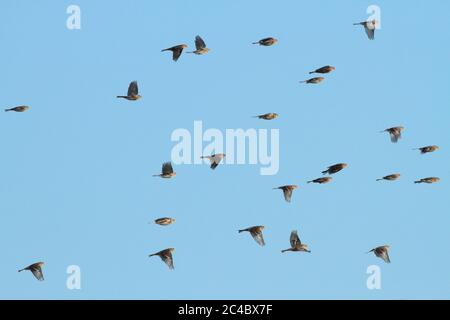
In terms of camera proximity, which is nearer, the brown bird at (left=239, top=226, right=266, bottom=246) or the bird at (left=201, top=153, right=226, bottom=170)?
the brown bird at (left=239, top=226, right=266, bottom=246)

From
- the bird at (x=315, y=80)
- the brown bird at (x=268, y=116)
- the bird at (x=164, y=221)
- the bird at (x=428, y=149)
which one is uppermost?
the bird at (x=315, y=80)

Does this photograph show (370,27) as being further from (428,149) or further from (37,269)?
(37,269)

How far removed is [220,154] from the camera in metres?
83.6

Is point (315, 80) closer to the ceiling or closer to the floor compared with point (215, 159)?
closer to the ceiling

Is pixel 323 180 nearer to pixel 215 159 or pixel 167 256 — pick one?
pixel 215 159

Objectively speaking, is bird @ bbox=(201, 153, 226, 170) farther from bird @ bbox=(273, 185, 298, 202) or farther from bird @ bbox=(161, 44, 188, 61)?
bird @ bbox=(161, 44, 188, 61)

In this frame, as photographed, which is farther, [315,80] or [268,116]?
[315,80]

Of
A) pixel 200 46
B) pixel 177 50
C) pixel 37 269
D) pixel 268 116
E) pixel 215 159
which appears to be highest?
pixel 177 50

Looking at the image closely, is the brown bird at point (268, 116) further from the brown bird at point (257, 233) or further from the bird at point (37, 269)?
the bird at point (37, 269)

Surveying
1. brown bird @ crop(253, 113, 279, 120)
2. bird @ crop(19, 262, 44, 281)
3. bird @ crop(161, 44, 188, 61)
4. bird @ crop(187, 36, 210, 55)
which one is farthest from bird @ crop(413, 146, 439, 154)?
bird @ crop(19, 262, 44, 281)

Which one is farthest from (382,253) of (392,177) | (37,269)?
(37,269)

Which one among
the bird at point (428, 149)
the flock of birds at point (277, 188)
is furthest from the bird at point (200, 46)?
the bird at point (428, 149)

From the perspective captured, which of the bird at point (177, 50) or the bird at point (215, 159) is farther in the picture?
the bird at point (177, 50)
